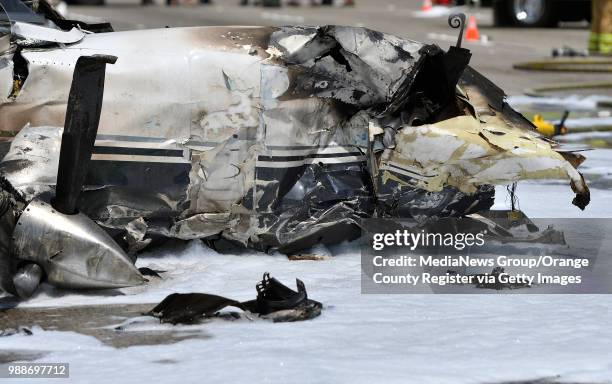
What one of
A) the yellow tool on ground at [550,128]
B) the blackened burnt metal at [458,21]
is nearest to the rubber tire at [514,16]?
the yellow tool on ground at [550,128]

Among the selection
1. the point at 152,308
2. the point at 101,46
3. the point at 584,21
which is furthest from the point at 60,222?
the point at 584,21

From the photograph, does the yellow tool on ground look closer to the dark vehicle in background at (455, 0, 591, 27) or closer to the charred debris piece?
the charred debris piece

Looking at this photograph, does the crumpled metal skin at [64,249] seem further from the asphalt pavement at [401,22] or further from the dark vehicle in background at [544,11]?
the dark vehicle in background at [544,11]

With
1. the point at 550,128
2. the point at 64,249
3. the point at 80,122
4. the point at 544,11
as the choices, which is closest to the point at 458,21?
the point at 80,122

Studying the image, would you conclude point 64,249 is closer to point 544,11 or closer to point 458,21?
point 458,21

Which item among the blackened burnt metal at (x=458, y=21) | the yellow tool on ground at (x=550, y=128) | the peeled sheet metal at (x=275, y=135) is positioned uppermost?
the blackened burnt metal at (x=458, y=21)

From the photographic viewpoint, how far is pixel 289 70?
6.97 meters

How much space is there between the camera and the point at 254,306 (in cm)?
579

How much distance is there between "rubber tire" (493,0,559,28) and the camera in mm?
27844

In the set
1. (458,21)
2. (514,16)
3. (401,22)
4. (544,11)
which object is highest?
(458,21)

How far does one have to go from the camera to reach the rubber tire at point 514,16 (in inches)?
A: 1096

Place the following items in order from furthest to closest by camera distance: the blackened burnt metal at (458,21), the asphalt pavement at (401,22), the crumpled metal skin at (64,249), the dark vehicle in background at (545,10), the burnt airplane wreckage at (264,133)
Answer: the dark vehicle in background at (545,10) < the asphalt pavement at (401,22) < the blackened burnt metal at (458,21) < the burnt airplane wreckage at (264,133) < the crumpled metal skin at (64,249)

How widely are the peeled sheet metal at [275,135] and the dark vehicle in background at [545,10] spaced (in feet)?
69.0

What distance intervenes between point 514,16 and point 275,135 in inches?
871
